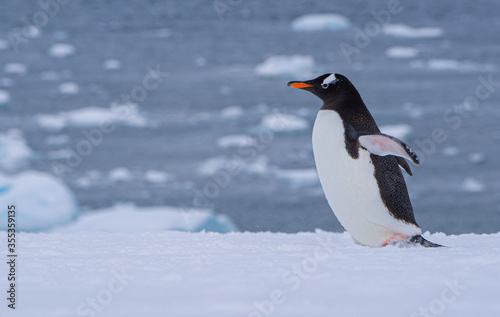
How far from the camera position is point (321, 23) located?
856 centimetres

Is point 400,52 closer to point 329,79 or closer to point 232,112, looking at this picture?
point 232,112

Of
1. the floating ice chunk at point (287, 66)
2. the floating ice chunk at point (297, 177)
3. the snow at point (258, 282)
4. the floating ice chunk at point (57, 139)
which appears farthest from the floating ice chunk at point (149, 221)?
the floating ice chunk at point (287, 66)

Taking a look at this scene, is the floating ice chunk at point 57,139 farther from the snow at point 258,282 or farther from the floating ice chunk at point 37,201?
the snow at point 258,282

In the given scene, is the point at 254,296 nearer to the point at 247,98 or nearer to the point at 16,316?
the point at 16,316

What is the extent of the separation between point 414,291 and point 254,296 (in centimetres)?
31

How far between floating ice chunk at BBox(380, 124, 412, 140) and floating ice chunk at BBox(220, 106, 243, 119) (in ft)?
5.50

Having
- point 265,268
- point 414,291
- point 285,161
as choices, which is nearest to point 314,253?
point 265,268

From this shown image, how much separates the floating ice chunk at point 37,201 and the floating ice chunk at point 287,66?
12.0ft

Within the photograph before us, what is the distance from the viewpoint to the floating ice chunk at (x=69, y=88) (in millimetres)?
7770

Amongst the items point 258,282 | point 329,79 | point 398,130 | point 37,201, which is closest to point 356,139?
point 329,79

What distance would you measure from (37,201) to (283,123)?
Result: 2.93 metres

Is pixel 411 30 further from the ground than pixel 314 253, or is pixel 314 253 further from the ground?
pixel 411 30

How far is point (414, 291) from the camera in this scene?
3.88 feet

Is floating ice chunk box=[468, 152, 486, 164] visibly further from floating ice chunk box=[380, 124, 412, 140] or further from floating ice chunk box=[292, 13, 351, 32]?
floating ice chunk box=[292, 13, 351, 32]
